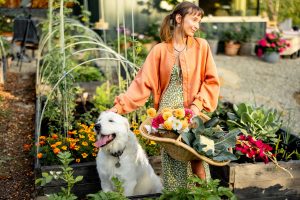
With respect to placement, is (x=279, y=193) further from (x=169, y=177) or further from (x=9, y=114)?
(x=9, y=114)

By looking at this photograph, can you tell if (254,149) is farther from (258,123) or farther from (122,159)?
(122,159)

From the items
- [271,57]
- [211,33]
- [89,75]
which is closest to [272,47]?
[271,57]

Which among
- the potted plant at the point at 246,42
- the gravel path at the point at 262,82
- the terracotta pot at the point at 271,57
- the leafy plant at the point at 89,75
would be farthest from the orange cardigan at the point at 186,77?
the potted plant at the point at 246,42

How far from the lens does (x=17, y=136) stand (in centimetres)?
579

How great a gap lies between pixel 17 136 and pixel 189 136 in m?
3.40

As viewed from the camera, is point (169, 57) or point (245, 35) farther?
point (245, 35)

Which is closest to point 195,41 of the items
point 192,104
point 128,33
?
point 192,104

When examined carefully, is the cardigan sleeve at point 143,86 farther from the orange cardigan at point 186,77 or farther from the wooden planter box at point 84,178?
the wooden planter box at point 84,178

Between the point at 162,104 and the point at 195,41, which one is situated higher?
the point at 195,41

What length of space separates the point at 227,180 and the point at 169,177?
58cm

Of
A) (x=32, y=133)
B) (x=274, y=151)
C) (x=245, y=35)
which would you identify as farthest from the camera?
(x=245, y=35)

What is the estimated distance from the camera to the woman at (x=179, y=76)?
328 cm

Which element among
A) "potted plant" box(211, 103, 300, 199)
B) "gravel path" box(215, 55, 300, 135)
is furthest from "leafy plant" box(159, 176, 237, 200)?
"gravel path" box(215, 55, 300, 135)

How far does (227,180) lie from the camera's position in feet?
12.3
